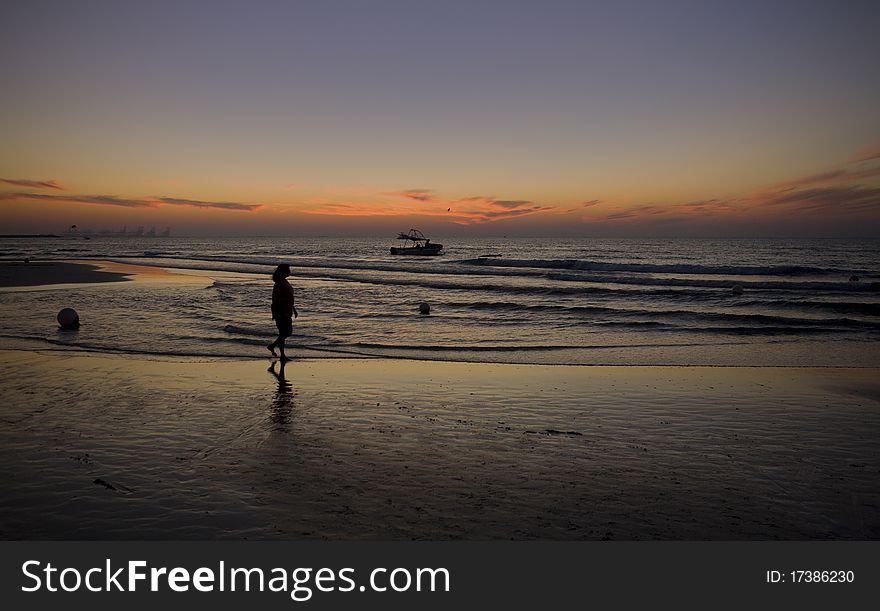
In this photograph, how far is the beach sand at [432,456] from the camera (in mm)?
5039

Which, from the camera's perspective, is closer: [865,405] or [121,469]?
[121,469]

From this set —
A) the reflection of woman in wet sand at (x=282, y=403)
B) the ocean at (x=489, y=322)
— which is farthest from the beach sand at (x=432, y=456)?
the ocean at (x=489, y=322)

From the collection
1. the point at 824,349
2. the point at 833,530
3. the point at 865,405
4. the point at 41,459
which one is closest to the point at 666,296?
the point at 824,349

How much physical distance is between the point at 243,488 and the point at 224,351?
8944mm

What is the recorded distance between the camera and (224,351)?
46.1ft

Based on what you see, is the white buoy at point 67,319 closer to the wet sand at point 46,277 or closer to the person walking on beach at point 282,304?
the person walking on beach at point 282,304

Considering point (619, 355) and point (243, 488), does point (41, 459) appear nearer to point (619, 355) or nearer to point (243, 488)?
point (243, 488)

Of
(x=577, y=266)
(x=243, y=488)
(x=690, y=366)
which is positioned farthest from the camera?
(x=577, y=266)

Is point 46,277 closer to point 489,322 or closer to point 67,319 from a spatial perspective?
point 67,319

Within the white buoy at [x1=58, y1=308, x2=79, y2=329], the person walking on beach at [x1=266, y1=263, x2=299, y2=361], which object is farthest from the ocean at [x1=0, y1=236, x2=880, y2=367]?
the person walking on beach at [x1=266, y1=263, x2=299, y2=361]

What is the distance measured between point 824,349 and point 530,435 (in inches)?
468

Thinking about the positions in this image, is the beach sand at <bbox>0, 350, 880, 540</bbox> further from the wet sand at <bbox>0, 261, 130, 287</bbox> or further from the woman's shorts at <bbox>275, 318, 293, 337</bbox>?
the wet sand at <bbox>0, 261, 130, 287</bbox>

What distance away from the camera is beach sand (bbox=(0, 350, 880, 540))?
198 inches

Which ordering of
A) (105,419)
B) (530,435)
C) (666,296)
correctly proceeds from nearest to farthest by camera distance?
1. (530,435)
2. (105,419)
3. (666,296)
